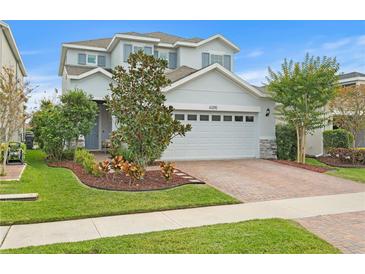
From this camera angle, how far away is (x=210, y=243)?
4.91m

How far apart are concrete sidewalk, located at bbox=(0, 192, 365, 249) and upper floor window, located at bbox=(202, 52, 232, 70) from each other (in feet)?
53.8

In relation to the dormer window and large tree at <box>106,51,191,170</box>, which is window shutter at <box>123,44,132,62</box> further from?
large tree at <box>106,51,191,170</box>

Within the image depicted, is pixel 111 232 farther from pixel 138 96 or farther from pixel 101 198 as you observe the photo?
pixel 138 96

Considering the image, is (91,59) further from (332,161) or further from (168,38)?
(332,161)

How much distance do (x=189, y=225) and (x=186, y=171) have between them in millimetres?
6004

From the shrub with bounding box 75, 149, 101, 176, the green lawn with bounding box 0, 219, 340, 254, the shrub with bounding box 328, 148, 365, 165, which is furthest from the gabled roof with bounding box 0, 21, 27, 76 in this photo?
the shrub with bounding box 328, 148, 365, 165

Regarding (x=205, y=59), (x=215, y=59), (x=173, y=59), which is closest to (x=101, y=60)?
(x=173, y=59)

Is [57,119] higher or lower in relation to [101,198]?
higher

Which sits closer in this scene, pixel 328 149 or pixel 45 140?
pixel 45 140

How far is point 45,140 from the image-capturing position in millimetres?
13797

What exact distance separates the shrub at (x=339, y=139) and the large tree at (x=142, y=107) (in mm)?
11754

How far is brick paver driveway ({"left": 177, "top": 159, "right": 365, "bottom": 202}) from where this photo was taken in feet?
30.0

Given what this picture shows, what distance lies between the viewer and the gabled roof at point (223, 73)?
1498 cm
